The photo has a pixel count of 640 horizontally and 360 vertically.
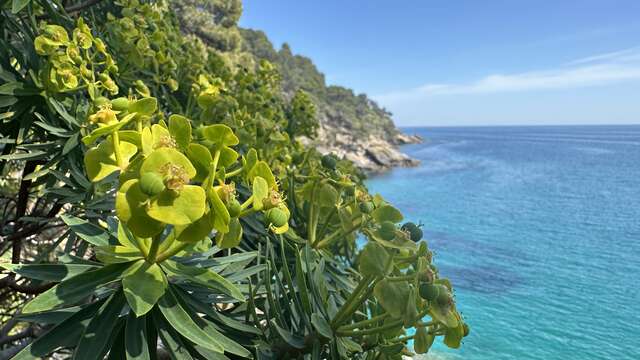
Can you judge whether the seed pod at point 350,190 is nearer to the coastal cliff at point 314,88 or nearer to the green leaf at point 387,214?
the green leaf at point 387,214

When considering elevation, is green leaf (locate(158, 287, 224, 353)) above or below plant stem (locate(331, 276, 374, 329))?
above

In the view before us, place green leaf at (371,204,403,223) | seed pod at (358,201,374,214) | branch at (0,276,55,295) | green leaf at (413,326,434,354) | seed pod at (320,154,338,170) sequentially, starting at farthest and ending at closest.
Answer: branch at (0,276,55,295), seed pod at (320,154,338,170), seed pod at (358,201,374,214), green leaf at (371,204,403,223), green leaf at (413,326,434,354)

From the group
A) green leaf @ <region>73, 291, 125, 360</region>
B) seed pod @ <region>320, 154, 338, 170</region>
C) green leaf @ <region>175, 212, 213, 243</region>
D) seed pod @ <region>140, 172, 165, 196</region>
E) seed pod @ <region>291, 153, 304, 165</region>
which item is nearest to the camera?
seed pod @ <region>140, 172, 165, 196</region>

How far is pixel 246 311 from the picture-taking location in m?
1.31

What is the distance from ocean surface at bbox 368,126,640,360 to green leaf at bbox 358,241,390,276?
37.5ft

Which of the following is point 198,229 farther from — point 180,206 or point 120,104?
point 120,104

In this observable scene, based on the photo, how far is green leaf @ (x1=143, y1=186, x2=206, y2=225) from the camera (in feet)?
2.49

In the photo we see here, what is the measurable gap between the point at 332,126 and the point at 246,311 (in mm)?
56023

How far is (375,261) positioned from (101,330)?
0.65m

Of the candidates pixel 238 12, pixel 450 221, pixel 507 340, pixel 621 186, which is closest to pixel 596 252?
pixel 450 221

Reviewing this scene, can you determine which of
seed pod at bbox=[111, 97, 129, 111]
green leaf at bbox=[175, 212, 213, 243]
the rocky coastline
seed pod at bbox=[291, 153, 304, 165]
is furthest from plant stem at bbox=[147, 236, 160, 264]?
the rocky coastline

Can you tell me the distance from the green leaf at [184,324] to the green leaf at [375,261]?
0.39 metres

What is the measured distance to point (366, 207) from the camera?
1.46 metres

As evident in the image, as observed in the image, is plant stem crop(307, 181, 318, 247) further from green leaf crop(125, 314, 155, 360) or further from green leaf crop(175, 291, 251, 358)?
green leaf crop(125, 314, 155, 360)
